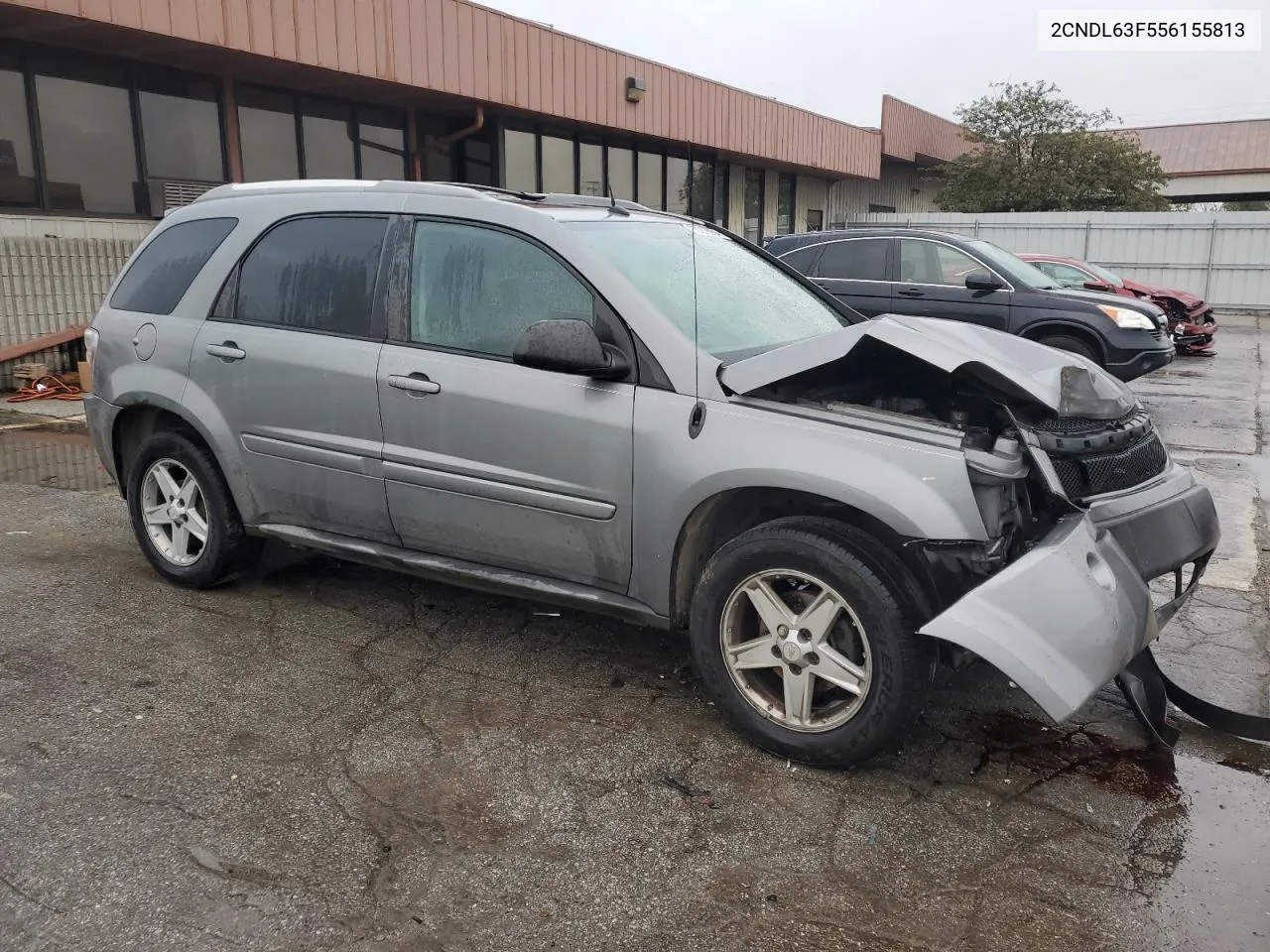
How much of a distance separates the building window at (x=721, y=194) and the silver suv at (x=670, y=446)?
722 inches

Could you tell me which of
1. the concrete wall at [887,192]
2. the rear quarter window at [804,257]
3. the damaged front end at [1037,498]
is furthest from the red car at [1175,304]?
the concrete wall at [887,192]

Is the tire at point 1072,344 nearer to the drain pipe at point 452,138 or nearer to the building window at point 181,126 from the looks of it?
the drain pipe at point 452,138

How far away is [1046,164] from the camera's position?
2908 centimetres

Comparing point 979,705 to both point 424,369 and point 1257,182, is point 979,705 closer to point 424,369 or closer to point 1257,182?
point 424,369

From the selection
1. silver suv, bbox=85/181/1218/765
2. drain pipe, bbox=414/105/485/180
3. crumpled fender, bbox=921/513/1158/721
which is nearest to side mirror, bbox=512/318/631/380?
silver suv, bbox=85/181/1218/765

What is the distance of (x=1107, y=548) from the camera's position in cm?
298

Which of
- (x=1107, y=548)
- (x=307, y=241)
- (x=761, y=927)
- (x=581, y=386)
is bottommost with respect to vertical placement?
(x=761, y=927)

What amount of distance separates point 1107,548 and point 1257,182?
128ft

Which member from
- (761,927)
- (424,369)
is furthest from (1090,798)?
(424,369)

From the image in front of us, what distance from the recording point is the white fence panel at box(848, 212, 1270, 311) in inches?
914

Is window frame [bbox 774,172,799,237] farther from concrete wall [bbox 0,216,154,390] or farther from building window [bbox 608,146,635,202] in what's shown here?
concrete wall [bbox 0,216,154,390]

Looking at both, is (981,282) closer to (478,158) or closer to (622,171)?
(478,158)

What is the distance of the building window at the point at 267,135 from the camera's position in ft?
42.9

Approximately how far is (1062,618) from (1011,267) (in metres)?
8.83
